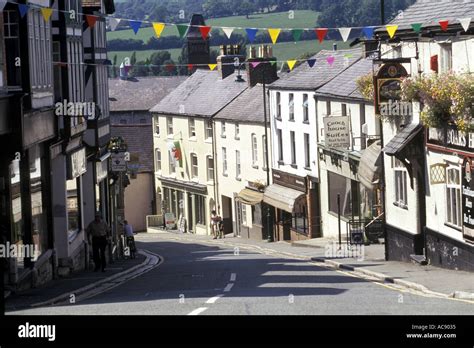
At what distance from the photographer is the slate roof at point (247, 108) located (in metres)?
64.1

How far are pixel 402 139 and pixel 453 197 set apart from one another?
11.0ft

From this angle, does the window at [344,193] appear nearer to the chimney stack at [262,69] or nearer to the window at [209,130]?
the chimney stack at [262,69]

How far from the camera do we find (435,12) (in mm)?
29359

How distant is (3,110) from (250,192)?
4142 cm

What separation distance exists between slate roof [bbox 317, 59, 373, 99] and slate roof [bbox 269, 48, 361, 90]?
85cm

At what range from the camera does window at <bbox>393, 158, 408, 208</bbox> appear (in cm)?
3288

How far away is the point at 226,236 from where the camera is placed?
67125 mm

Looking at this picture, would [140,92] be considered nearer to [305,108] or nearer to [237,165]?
[237,165]

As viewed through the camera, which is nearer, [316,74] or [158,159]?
[316,74]

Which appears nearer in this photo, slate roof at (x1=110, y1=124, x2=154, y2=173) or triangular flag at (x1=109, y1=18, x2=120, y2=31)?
triangular flag at (x1=109, y1=18, x2=120, y2=31)

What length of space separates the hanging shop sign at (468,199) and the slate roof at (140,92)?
81.0 meters

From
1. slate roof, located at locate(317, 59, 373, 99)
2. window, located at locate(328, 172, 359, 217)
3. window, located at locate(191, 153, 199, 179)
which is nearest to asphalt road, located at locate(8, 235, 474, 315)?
window, located at locate(328, 172, 359, 217)

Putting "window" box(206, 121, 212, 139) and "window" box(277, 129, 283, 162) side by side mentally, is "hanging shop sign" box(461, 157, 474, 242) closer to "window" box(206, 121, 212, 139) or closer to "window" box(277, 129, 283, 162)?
"window" box(277, 129, 283, 162)

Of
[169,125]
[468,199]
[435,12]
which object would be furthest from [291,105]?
[468,199]
